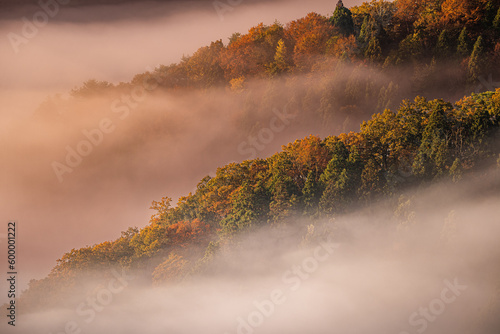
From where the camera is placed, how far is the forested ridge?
87.6 meters

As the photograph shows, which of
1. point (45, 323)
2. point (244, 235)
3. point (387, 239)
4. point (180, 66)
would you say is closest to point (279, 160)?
point (244, 235)

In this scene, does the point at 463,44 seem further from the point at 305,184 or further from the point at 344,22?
the point at 305,184

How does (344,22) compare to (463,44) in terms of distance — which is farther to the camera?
(344,22)

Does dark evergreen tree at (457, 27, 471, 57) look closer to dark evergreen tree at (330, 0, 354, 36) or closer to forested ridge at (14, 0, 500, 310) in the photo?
forested ridge at (14, 0, 500, 310)

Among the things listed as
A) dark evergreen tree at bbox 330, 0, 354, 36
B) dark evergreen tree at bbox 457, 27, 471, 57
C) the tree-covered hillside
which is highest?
dark evergreen tree at bbox 330, 0, 354, 36

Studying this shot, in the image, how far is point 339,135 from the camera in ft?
325

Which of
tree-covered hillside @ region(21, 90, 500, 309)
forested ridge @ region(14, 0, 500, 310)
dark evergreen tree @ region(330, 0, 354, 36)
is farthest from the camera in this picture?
dark evergreen tree @ region(330, 0, 354, 36)

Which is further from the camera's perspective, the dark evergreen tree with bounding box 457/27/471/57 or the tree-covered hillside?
the dark evergreen tree with bounding box 457/27/471/57

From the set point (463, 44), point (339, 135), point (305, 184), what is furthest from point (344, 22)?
point (305, 184)

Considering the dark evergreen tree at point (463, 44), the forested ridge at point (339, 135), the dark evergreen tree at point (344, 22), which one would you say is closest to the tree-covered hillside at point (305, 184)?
the forested ridge at point (339, 135)

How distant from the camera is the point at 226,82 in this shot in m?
126

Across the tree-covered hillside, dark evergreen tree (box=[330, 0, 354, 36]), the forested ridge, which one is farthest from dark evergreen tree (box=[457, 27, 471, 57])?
the tree-covered hillside

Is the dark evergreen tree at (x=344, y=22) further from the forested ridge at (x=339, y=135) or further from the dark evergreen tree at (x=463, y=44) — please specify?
the dark evergreen tree at (x=463, y=44)

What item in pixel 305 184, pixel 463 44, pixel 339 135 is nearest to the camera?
pixel 305 184
